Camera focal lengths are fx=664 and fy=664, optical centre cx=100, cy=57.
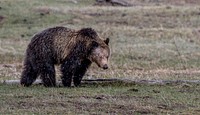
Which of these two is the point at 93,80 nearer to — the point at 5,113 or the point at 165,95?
the point at 165,95

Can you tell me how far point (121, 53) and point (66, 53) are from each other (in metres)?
9.46

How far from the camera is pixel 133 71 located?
20250 mm

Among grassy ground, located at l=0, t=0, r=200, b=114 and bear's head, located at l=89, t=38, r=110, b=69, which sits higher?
bear's head, located at l=89, t=38, r=110, b=69

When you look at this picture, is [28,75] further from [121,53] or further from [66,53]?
[121,53]

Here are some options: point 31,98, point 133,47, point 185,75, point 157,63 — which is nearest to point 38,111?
point 31,98

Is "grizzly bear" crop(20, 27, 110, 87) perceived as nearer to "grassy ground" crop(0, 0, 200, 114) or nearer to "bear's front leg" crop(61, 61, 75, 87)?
"bear's front leg" crop(61, 61, 75, 87)

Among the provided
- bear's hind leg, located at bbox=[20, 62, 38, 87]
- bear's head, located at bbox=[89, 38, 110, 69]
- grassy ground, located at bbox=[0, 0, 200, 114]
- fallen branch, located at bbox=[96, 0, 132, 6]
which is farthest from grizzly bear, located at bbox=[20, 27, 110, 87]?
fallen branch, located at bbox=[96, 0, 132, 6]

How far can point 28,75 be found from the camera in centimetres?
1539

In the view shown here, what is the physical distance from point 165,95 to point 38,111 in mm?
3260

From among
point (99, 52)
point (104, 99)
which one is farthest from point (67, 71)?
point (104, 99)

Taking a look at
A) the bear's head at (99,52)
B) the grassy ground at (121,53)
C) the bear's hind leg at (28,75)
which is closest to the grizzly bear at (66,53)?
the bear's head at (99,52)

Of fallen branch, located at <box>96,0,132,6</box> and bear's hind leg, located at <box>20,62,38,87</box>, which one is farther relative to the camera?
fallen branch, located at <box>96,0,132,6</box>

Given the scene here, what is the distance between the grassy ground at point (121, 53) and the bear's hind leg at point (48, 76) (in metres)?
0.25

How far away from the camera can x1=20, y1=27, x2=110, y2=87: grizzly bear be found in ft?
49.2
